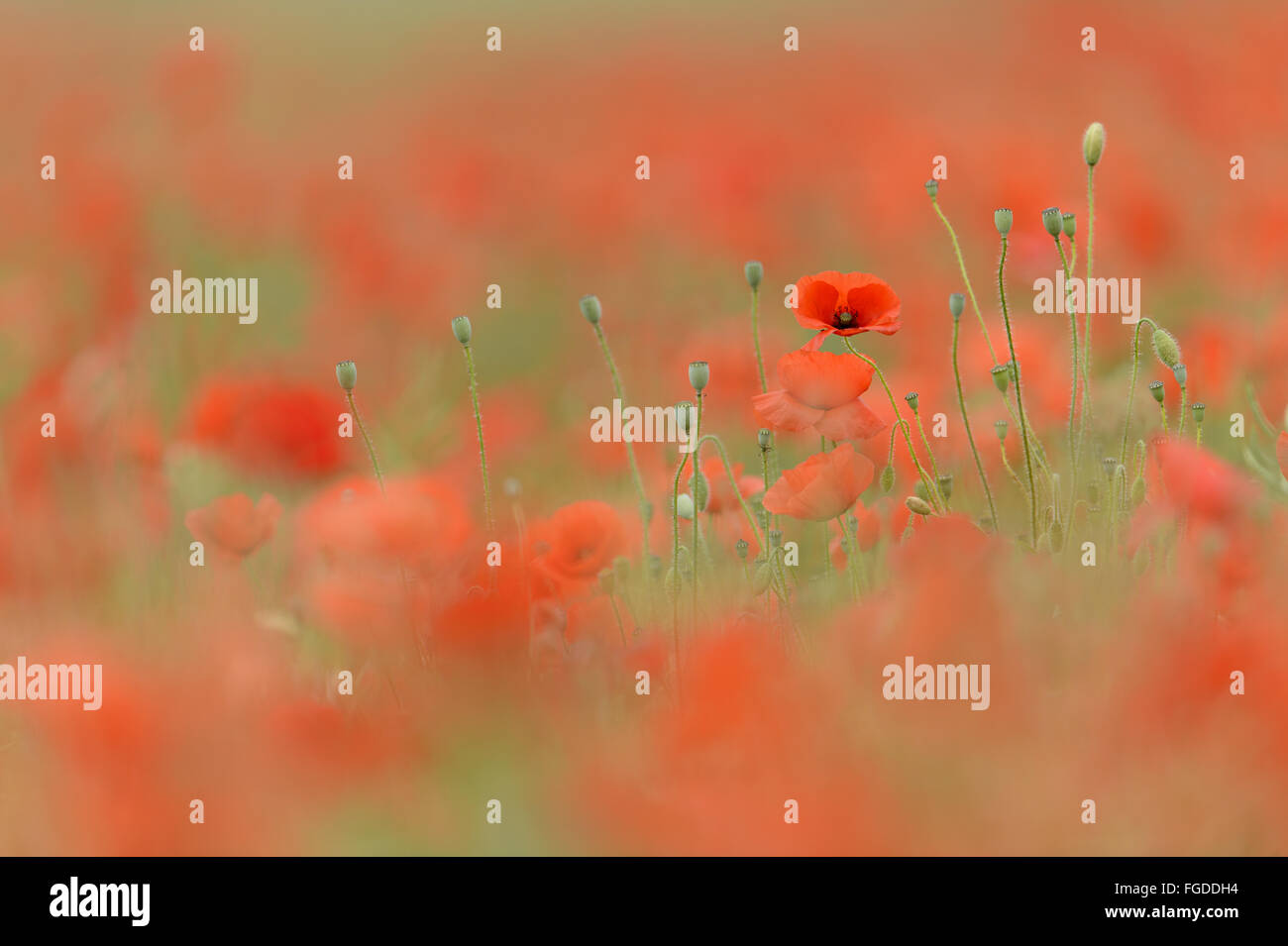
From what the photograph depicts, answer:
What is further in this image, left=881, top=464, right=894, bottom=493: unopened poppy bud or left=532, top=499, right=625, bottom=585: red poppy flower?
left=881, top=464, right=894, bottom=493: unopened poppy bud

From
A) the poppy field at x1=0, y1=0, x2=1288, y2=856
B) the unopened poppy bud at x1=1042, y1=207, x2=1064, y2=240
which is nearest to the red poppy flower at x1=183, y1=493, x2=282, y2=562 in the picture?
the poppy field at x1=0, y1=0, x2=1288, y2=856

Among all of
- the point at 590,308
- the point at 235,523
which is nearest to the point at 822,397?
the point at 590,308

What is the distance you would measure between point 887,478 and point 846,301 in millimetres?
180

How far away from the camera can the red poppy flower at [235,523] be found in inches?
52.2

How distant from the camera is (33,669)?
49.8 inches

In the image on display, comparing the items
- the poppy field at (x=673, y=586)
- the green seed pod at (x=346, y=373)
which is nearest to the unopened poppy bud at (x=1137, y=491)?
the poppy field at (x=673, y=586)

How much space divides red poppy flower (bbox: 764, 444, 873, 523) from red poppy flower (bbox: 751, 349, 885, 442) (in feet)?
0.10

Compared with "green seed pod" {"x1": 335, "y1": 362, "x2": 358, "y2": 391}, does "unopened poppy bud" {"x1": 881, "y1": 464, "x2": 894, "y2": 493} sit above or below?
below

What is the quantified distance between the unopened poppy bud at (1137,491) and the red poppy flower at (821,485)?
295 millimetres

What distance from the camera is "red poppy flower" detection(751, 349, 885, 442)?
1.24 metres

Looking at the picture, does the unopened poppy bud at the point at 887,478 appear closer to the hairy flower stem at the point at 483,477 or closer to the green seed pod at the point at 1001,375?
the green seed pod at the point at 1001,375

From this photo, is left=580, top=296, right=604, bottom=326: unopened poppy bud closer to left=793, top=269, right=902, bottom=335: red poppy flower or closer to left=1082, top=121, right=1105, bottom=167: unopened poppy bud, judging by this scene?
left=793, top=269, right=902, bottom=335: red poppy flower

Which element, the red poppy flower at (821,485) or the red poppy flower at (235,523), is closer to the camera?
the red poppy flower at (821,485)
